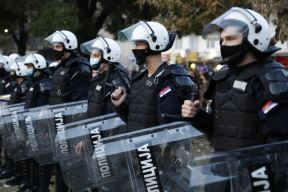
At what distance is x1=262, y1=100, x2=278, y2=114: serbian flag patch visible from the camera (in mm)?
3766

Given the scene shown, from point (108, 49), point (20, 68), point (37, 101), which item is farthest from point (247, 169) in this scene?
point (20, 68)

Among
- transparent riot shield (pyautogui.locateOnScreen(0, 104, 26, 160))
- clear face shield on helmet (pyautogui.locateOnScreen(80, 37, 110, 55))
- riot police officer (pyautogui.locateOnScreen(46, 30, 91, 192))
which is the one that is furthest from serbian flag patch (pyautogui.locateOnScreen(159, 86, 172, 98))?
transparent riot shield (pyautogui.locateOnScreen(0, 104, 26, 160))

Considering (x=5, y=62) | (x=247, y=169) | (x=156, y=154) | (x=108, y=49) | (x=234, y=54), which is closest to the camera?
(x=247, y=169)

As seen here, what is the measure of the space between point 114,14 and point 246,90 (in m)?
→ 20.3

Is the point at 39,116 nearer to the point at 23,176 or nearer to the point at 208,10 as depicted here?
the point at 23,176

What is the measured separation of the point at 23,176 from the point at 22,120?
1625 mm

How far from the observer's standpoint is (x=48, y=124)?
23.5 ft

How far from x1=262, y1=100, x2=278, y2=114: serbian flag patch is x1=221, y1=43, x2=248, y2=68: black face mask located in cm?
40

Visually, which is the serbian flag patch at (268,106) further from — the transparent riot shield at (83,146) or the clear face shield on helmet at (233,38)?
the transparent riot shield at (83,146)

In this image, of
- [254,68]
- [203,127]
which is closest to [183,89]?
[203,127]

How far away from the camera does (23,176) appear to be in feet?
30.6

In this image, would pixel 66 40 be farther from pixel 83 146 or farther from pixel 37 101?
pixel 83 146

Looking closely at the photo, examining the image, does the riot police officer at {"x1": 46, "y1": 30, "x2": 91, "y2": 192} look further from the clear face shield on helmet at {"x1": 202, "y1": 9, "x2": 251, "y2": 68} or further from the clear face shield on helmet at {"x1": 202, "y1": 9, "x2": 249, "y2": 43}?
the clear face shield on helmet at {"x1": 202, "y1": 9, "x2": 251, "y2": 68}

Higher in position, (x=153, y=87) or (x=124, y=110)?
(x=153, y=87)
